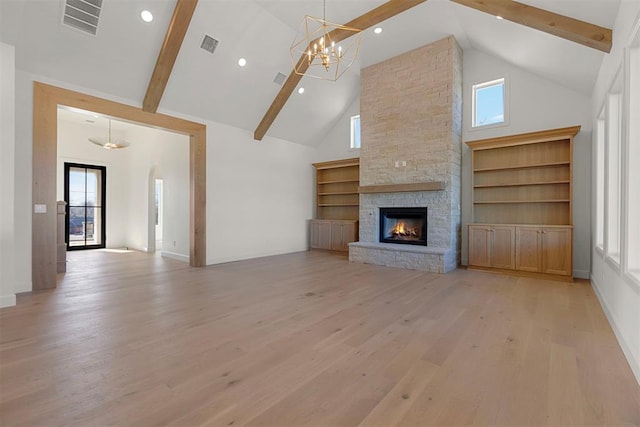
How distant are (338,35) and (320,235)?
478cm

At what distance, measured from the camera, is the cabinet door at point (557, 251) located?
4.59 m

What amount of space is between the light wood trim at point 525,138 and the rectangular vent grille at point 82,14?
20.2 feet

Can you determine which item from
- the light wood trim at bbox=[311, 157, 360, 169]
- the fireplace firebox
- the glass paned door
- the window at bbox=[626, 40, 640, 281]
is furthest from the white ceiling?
the glass paned door

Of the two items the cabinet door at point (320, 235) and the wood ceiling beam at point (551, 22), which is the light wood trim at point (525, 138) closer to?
the wood ceiling beam at point (551, 22)

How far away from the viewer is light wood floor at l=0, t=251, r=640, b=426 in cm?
159

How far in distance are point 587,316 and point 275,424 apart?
3.42m

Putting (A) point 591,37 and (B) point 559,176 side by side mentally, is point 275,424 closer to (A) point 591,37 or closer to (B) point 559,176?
(A) point 591,37

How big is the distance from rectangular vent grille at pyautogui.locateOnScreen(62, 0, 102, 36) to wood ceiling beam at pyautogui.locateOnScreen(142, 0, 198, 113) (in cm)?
83

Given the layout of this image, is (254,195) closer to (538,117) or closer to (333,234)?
(333,234)

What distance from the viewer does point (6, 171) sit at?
3.34 metres

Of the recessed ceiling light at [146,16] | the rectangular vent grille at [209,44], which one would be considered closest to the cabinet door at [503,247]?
the rectangular vent grille at [209,44]

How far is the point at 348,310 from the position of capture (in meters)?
3.25

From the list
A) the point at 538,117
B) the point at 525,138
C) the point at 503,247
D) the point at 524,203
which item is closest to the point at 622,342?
the point at 503,247

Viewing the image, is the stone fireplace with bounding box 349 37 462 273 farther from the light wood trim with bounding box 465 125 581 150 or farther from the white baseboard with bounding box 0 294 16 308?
the white baseboard with bounding box 0 294 16 308
